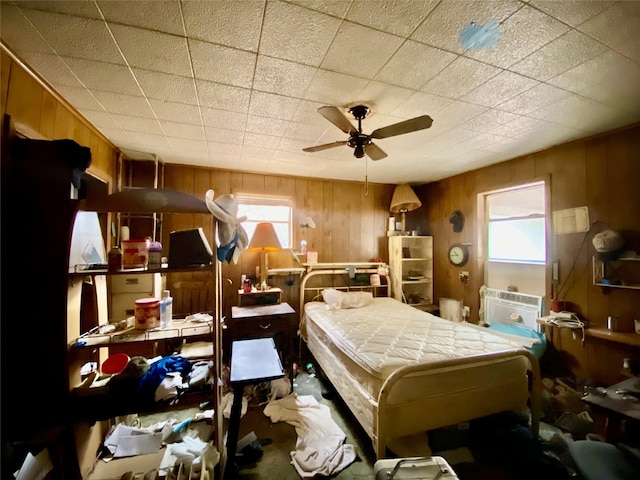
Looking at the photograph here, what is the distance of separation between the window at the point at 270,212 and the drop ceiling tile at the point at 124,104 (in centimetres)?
168

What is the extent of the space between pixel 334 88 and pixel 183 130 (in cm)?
154

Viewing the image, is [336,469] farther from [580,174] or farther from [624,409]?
[580,174]

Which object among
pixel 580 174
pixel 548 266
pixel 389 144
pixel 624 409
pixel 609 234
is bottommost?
A: pixel 624 409

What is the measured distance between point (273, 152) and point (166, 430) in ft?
9.02

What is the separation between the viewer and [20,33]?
4.36ft

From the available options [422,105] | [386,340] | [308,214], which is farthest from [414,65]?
[308,214]

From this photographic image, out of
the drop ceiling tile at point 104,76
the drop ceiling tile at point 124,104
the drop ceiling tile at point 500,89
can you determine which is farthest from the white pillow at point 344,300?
the drop ceiling tile at point 104,76

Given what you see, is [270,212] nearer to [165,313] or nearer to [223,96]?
[223,96]

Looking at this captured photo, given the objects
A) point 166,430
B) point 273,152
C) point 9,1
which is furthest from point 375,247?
point 9,1

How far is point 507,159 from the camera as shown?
326 cm

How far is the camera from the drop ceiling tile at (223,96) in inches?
70.6

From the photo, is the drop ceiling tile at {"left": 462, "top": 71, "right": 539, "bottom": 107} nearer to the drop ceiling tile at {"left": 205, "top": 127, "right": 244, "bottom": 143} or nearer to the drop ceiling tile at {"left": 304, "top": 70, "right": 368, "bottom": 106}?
the drop ceiling tile at {"left": 304, "top": 70, "right": 368, "bottom": 106}

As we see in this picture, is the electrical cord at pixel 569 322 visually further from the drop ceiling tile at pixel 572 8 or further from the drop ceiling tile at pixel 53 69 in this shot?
the drop ceiling tile at pixel 53 69

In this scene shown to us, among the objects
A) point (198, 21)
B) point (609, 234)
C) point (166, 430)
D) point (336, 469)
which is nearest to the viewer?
point (198, 21)
